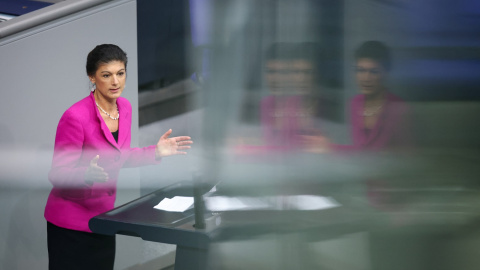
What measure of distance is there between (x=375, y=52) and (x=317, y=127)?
8.8 inches

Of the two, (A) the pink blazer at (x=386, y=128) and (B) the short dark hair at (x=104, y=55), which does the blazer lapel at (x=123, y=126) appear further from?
(A) the pink blazer at (x=386, y=128)

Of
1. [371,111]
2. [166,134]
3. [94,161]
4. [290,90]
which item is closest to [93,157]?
[94,161]

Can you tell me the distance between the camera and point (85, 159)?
3.82 ft

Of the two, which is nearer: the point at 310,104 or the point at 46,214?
the point at 310,104

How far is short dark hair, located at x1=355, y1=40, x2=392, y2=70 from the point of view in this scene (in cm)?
108

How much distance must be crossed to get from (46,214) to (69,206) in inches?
2.9

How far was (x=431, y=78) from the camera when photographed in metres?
1.08

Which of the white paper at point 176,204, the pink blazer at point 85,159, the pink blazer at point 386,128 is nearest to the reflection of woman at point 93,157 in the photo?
the pink blazer at point 85,159

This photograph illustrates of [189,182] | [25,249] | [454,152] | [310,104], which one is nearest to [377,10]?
[310,104]

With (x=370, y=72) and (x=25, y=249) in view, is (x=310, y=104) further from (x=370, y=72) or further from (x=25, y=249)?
(x=25, y=249)

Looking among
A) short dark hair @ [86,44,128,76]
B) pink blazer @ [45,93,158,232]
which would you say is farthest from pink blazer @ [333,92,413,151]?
short dark hair @ [86,44,128,76]

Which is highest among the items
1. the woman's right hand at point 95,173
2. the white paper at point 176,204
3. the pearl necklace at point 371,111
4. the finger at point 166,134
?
the pearl necklace at point 371,111

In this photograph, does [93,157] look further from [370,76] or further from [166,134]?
[370,76]

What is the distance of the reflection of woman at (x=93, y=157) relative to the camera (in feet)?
3.84
